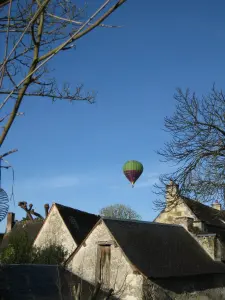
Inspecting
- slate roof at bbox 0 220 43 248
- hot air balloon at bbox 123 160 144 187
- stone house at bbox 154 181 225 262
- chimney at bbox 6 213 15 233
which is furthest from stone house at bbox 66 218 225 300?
chimney at bbox 6 213 15 233

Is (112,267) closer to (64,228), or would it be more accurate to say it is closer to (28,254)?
(28,254)

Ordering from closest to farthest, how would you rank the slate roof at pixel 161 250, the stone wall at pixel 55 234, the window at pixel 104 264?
the slate roof at pixel 161 250, the window at pixel 104 264, the stone wall at pixel 55 234

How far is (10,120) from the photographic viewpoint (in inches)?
78.3

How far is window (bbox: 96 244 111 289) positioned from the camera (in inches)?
696

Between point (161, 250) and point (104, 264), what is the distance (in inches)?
118

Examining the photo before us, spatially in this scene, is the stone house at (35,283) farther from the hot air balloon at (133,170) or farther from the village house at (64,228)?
the hot air balloon at (133,170)

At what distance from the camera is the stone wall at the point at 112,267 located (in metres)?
16.0

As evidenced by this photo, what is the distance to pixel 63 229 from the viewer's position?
24078 millimetres

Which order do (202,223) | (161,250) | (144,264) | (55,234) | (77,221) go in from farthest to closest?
(77,221)
(55,234)
(202,223)
(161,250)
(144,264)

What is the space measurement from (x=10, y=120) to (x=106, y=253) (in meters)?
16.9

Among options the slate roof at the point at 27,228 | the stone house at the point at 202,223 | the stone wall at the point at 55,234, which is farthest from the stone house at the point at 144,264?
the slate roof at the point at 27,228

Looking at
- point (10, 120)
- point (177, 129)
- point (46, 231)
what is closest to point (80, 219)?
point (46, 231)

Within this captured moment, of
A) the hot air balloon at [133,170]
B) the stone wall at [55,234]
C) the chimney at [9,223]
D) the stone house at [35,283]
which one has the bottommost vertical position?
the stone house at [35,283]

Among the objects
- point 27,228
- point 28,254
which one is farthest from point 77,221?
point 27,228
